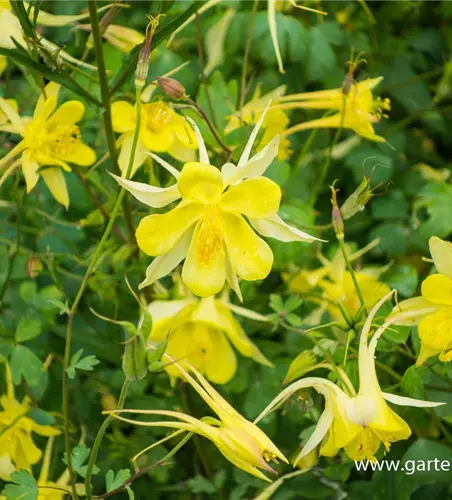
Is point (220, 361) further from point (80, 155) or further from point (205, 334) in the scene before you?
point (80, 155)

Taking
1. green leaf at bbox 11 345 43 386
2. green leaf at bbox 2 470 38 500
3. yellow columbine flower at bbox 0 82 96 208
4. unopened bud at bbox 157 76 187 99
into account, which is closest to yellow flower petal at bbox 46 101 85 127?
yellow columbine flower at bbox 0 82 96 208

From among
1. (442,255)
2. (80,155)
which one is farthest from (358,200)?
(80,155)

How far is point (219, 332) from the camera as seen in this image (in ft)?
3.10

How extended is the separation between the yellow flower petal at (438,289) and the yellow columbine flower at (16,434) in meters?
0.46

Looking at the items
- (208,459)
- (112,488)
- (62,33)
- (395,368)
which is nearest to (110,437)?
(208,459)

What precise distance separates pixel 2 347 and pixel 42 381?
0.06m

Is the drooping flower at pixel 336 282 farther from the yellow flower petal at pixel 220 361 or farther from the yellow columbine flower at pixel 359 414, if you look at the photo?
the yellow columbine flower at pixel 359 414

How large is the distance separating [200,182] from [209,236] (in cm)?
6

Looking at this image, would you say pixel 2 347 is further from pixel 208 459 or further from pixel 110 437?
pixel 208 459

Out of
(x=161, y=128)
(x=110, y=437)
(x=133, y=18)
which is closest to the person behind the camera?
(x=161, y=128)

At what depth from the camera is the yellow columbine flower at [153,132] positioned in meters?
0.87

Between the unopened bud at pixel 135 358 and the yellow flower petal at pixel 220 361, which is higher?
the unopened bud at pixel 135 358

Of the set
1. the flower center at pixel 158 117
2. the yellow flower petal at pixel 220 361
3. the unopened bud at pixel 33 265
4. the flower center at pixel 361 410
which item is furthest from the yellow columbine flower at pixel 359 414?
the unopened bud at pixel 33 265

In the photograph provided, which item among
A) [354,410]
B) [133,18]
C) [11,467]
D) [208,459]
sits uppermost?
[133,18]
